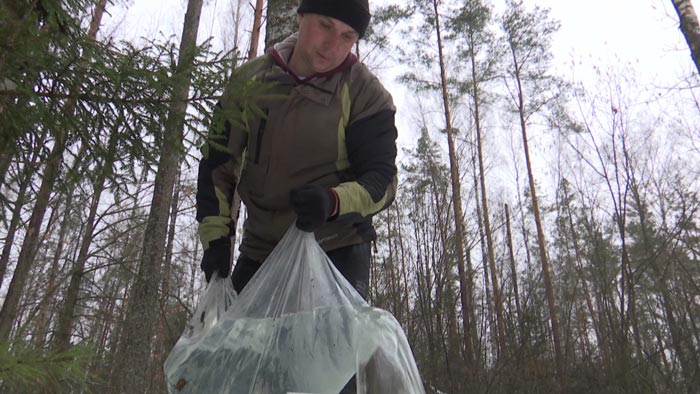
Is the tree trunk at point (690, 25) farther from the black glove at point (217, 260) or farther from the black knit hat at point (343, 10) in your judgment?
the black glove at point (217, 260)

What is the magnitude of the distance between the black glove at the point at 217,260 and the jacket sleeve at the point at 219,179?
55 millimetres

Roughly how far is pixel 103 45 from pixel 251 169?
0.67 meters

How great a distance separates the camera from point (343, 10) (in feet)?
4.89

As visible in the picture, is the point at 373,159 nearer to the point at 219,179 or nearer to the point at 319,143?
the point at 319,143

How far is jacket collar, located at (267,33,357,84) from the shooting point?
5.12ft

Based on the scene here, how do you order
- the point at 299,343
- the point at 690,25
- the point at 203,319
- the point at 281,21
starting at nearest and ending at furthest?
the point at 299,343, the point at 203,319, the point at 281,21, the point at 690,25

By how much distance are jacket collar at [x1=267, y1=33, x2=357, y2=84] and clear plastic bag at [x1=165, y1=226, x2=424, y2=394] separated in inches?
21.8

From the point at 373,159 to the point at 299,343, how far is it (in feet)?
1.97

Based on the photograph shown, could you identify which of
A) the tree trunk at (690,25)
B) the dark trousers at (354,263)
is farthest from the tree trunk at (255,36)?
the dark trousers at (354,263)

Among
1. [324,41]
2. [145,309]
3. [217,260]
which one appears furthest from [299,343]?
[145,309]

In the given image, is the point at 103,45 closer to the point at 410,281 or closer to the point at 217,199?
the point at 217,199

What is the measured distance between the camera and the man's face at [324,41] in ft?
4.96

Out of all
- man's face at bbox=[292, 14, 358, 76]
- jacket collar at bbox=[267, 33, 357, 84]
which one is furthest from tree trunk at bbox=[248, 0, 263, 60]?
man's face at bbox=[292, 14, 358, 76]

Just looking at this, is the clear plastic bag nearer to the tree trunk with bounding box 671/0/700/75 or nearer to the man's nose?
the man's nose
